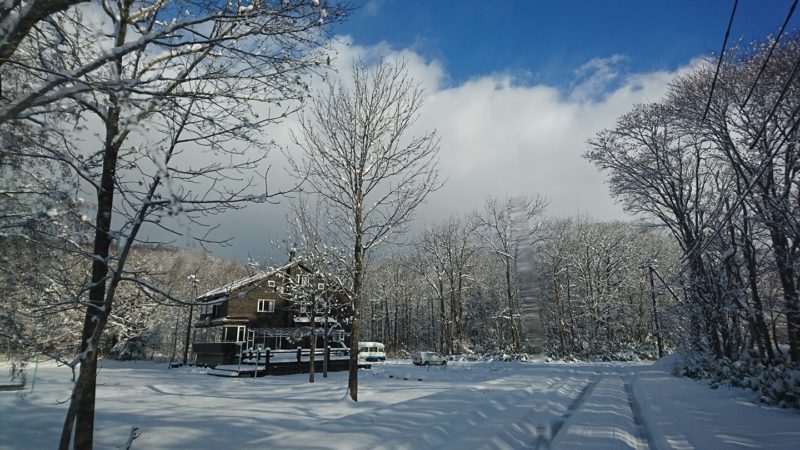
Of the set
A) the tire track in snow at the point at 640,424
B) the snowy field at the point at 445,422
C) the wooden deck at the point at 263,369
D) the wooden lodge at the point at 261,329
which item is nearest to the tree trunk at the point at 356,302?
the snowy field at the point at 445,422

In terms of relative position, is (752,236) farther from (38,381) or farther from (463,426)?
(38,381)

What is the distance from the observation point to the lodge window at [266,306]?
107ft

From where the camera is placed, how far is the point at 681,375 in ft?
53.2

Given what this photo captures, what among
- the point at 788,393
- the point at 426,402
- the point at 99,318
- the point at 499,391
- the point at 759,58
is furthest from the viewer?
the point at 759,58

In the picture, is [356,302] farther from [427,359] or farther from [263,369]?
[427,359]

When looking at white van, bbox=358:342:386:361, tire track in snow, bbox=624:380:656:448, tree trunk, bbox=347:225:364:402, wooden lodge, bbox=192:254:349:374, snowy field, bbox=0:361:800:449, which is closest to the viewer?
snowy field, bbox=0:361:800:449

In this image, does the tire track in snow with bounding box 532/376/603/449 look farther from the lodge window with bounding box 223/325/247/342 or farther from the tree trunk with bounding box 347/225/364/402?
the lodge window with bounding box 223/325/247/342

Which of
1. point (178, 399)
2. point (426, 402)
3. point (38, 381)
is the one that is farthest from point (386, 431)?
point (38, 381)

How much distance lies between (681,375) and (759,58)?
1191 cm

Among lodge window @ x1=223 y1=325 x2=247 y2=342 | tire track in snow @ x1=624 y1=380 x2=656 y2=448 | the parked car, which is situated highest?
lodge window @ x1=223 y1=325 x2=247 y2=342

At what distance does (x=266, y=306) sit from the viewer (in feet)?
108

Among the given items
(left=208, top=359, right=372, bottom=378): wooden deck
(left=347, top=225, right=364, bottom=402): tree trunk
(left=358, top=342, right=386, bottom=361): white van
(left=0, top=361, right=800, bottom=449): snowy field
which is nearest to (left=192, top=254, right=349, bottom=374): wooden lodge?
(left=208, top=359, right=372, bottom=378): wooden deck

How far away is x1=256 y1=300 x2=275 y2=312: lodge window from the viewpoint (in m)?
32.6

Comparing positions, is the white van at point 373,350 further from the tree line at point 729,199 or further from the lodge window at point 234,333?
the tree line at point 729,199
